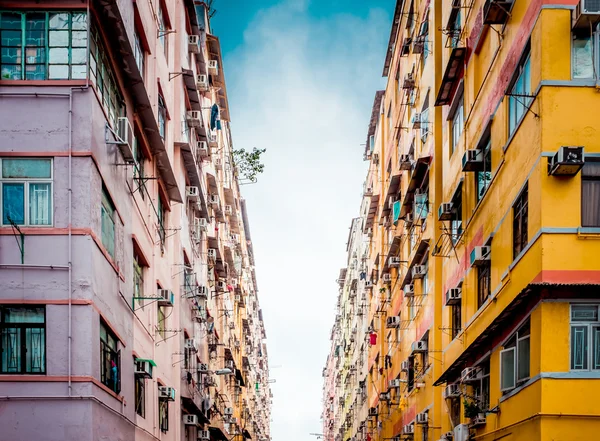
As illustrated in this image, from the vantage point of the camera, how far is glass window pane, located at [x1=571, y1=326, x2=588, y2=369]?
1614cm

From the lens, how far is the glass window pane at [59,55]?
1828cm

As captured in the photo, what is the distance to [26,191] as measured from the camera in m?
17.6

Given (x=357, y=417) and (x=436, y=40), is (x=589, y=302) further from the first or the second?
(x=357, y=417)

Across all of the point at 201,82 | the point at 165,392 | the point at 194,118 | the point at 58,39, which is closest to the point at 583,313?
the point at 58,39

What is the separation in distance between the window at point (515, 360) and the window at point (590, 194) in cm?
249

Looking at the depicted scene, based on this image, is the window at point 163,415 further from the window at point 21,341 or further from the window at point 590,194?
the window at point 590,194

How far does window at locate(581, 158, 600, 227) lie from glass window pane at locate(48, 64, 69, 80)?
35.3ft

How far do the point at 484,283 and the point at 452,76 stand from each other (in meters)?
7.08

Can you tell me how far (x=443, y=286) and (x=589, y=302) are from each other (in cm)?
1199

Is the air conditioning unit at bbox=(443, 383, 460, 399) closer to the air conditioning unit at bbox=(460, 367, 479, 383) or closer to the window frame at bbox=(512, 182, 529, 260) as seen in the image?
the air conditioning unit at bbox=(460, 367, 479, 383)

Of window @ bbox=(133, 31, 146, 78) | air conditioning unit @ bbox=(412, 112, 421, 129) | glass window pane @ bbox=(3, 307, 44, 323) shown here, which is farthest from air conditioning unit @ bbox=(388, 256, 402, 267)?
glass window pane @ bbox=(3, 307, 44, 323)

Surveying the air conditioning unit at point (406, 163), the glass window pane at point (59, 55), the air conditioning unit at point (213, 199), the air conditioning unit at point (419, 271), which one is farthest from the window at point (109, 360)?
the air conditioning unit at point (213, 199)

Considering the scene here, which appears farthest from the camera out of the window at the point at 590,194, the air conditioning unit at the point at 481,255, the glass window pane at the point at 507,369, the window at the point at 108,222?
the air conditioning unit at the point at 481,255

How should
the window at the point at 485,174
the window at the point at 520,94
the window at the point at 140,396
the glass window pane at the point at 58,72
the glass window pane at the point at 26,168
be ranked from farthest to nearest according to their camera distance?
the window at the point at 140,396, the window at the point at 485,174, the glass window pane at the point at 58,72, the window at the point at 520,94, the glass window pane at the point at 26,168
